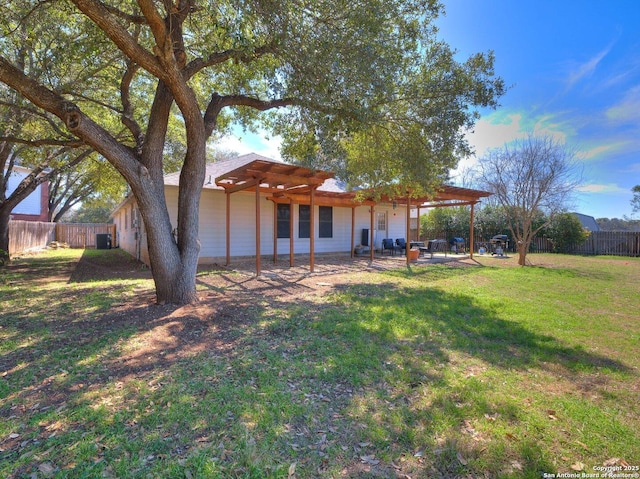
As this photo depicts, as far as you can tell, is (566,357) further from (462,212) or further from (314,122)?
(462,212)

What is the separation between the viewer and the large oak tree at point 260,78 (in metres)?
4.73

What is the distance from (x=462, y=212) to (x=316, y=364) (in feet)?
66.1

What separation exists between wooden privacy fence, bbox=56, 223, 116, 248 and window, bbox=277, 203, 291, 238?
660 inches

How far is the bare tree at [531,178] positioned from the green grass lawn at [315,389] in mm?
7451

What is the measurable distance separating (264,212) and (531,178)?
35.9 ft

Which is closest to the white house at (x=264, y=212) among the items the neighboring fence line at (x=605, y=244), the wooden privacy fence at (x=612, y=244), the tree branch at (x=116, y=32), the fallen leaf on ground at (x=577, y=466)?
the tree branch at (x=116, y=32)

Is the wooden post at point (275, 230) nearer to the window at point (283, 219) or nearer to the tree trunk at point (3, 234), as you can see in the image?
the window at point (283, 219)

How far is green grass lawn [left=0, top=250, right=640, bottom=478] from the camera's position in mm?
2117

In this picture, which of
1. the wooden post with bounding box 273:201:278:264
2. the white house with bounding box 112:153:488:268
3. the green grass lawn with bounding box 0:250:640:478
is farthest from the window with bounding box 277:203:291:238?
the green grass lawn with bounding box 0:250:640:478

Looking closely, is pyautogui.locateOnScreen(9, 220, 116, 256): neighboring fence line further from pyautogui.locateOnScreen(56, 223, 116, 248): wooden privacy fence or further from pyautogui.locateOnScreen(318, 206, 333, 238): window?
pyautogui.locateOnScreen(318, 206, 333, 238): window

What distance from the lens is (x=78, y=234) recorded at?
944 inches

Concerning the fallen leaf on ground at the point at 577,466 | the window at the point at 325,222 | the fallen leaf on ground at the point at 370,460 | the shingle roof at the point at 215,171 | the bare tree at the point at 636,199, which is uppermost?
the bare tree at the point at 636,199

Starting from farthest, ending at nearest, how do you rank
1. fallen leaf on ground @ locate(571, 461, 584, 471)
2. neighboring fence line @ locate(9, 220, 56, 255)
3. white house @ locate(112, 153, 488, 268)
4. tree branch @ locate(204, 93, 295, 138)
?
neighboring fence line @ locate(9, 220, 56, 255)
white house @ locate(112, 153, 488, 268)
tree branch @ locate(204, 93, 295, 138)
fallen leaf on ground @ locate(571, 461, 584, 471)

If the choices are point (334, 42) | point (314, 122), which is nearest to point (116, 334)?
point (314, 122)
